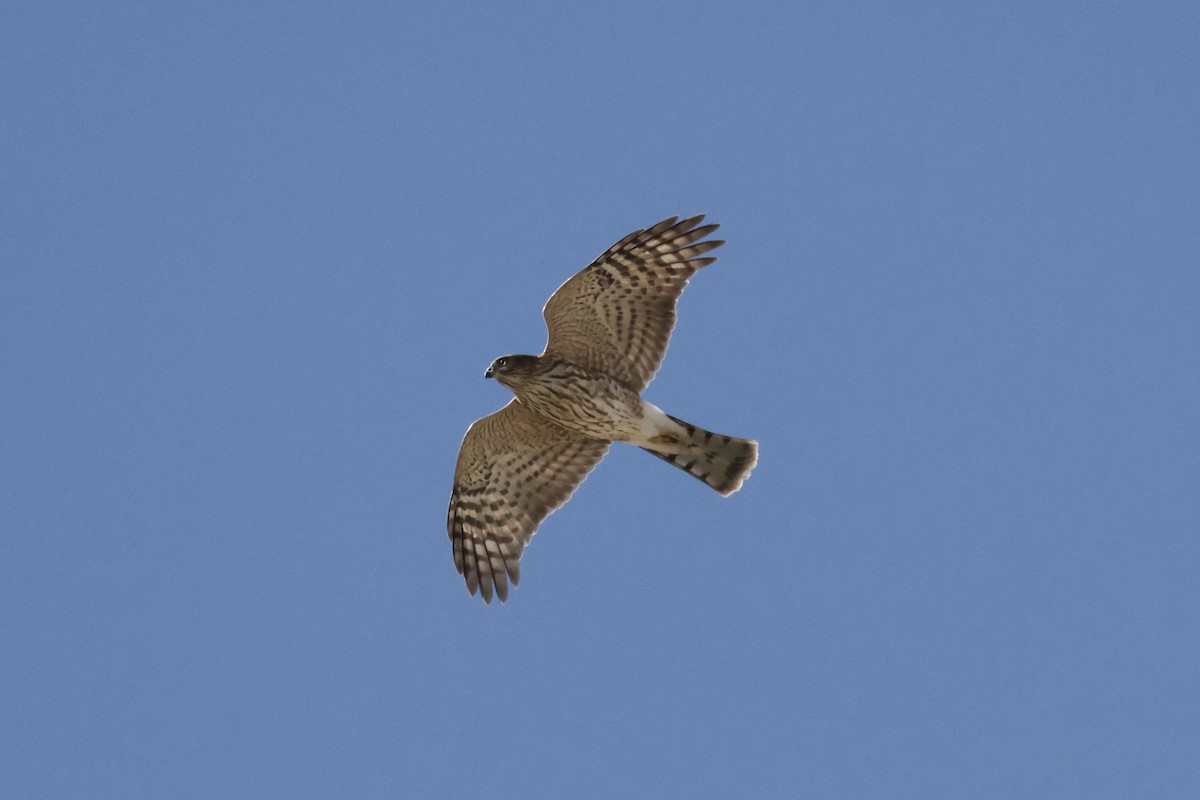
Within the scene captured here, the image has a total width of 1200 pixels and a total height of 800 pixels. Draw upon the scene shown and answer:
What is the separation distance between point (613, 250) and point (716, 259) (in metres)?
0.82

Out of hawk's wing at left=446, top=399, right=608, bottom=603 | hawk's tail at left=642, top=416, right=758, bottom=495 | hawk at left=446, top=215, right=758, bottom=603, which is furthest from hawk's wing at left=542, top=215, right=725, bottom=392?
hawk's wing at left=446, top=399, right=608, bottom=603

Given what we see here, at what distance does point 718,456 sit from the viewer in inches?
517

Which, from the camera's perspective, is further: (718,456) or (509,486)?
(509,486)

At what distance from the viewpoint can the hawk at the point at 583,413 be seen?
41.5 feet

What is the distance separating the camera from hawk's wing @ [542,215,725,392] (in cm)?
1260

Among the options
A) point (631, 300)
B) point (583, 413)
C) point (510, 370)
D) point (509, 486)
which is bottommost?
point (509, 486)

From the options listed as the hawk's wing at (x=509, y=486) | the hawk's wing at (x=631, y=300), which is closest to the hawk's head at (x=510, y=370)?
the hawk's wing at (x=631, y=300)

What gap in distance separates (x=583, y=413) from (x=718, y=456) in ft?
3.92

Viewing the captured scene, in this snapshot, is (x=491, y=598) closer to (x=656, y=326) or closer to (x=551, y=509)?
(x=551, y=509)

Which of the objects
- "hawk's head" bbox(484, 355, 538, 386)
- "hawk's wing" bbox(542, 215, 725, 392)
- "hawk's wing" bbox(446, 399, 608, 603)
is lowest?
"hawk's wing" bbox(446, 399, 608, 603)

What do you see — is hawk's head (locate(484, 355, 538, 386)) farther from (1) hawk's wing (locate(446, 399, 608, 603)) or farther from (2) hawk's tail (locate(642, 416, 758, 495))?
(2) hawk's tail (locate(642, 416, 758, 495))

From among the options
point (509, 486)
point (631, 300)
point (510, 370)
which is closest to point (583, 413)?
point (510, 370)

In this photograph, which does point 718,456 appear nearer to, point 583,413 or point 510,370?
point 583,413

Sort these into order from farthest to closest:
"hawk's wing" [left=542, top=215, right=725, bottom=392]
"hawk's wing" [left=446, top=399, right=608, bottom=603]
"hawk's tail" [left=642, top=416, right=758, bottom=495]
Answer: "hawk's wing" [left=446, top=399, right=608, bottom=603], "hawk's tail" [left=642, top=416, right=758, bottom=495], "hawk's wing" [left=542, top=215, right=725, bottom=392]
